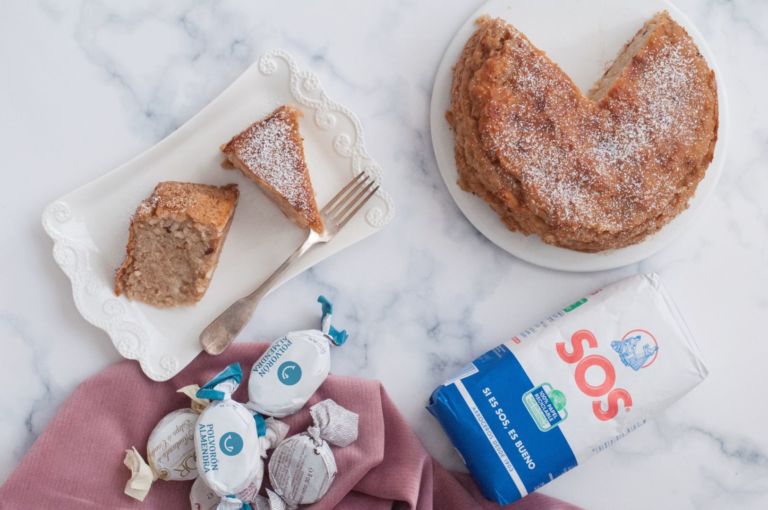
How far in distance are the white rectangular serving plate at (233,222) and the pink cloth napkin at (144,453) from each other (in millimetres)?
90

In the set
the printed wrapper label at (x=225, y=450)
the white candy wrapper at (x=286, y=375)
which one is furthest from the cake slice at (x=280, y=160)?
the printed wrapper label at (x=225, y=450)

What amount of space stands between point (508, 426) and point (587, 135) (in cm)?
79

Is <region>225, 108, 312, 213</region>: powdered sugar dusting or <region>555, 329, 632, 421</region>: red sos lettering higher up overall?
<region>555, 329, 632, 421</region>: red sos lettering

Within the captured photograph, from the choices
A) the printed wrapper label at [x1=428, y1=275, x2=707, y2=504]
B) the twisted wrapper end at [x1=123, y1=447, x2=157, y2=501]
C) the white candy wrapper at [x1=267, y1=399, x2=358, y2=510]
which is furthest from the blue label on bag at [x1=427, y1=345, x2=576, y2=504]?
the twisted wrapper end at [x1=123, y1=447, x2=157, y2=501]

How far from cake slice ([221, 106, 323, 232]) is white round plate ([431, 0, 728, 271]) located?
0.38 meters

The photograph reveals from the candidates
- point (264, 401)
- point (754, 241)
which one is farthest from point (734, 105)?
point (264, 401)

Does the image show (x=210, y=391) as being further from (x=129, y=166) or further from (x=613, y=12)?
(x=613, y=12)

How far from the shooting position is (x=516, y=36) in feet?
5.98

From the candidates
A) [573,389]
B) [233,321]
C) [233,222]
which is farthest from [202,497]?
[573,389]

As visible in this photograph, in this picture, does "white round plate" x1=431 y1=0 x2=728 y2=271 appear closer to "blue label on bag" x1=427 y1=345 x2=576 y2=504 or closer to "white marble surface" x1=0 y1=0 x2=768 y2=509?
"white marble surface" x1=0 y1=0 x2=768 y2=509

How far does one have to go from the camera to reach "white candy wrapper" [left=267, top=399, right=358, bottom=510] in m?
1.88

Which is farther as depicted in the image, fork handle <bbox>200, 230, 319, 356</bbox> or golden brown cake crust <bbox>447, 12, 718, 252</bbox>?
fork handle <bbox>200, 230, 319, 356</bbox>

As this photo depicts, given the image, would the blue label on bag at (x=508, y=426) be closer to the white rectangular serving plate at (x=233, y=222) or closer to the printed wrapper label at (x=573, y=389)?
the printed wrapper label at (x=573, y=389)

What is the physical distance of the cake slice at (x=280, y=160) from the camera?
1.88m
